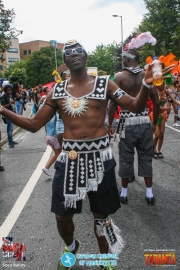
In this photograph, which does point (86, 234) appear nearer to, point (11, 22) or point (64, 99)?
point (64, 99)

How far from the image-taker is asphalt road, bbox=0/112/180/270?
120 inches

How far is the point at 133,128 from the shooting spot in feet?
13.4

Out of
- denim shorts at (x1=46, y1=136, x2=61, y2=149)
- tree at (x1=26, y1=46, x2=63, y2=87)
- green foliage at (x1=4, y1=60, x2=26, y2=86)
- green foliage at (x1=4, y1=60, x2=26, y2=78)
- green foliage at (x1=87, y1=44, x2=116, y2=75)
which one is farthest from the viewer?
green foliage at (x1=87, y1=44, x2=116, y2=75)

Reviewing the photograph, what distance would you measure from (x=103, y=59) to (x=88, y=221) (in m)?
68.7

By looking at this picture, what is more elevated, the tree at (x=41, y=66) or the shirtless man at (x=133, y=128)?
the tree at (x=41, y=66)

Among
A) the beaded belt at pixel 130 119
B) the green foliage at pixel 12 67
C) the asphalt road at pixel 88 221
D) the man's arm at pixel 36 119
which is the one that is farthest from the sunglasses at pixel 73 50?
the green foliage at pixel 12 67

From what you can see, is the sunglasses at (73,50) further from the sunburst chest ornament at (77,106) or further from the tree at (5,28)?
the tree at (5,28)

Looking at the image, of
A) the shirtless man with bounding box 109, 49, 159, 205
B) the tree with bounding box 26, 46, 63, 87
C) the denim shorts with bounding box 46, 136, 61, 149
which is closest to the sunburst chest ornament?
the shirtless man with bounding box 109, 49, 159, 205

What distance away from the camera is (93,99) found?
259 centimetres

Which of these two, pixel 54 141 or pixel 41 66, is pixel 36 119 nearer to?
pixel 54 141

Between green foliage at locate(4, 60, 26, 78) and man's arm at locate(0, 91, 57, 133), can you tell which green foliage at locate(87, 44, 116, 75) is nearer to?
green foliage at locate(4, 60, 26, 78)

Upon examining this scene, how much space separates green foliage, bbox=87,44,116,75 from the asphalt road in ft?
208

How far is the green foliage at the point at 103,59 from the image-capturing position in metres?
68.7

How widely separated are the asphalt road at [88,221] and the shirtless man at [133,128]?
36cm
